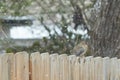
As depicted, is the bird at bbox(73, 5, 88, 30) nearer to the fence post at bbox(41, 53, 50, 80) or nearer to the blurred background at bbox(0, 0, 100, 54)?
the blurred background at bbox(0, 0, 100, 54)

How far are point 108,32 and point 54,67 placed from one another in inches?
114

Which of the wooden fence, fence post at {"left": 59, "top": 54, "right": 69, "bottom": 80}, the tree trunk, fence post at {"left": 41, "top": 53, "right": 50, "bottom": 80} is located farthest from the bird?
fence post at {"left": 41, "top": 53, "right": 50, "bottom": 80}

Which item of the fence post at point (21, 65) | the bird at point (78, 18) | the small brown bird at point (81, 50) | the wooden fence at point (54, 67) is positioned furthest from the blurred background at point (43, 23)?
the fence post at point (21, 65)

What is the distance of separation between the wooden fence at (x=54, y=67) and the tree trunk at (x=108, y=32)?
1.92 m

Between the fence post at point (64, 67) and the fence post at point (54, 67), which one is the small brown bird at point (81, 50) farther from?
the fence post at point (54, 67)

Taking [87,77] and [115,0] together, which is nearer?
[87,77]

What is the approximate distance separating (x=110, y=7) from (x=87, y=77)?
265cm

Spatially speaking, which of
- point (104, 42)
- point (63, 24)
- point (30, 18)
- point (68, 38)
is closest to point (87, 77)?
point (104, 42)

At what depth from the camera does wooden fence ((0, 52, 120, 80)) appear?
418cm

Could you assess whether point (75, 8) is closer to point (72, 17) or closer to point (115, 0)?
point (72, 17)

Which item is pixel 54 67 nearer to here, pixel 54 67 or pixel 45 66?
pixel 54 67

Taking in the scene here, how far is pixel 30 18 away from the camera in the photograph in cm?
998

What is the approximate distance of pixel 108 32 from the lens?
23.6 ft

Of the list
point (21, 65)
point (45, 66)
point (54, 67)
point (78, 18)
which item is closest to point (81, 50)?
point (78, 18)
